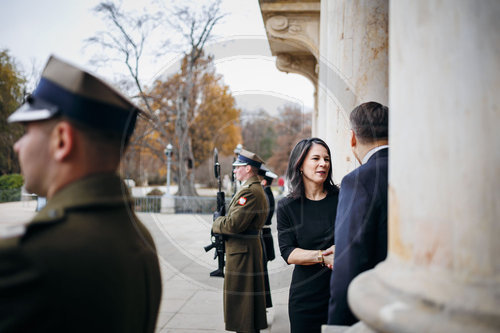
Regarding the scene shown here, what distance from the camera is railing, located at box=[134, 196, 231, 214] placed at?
53.6 feet

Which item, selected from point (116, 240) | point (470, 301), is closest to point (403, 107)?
point (470, 301)

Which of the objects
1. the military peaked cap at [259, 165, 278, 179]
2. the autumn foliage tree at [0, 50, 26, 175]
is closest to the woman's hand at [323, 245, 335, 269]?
the military peaked cap at [259, 165, 278, 179]

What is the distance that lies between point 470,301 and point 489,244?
0.47 ft

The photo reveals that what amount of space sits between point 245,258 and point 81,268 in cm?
325

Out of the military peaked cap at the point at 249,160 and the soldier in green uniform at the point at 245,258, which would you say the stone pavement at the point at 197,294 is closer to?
the soldier in green uniform at the point at 245,258

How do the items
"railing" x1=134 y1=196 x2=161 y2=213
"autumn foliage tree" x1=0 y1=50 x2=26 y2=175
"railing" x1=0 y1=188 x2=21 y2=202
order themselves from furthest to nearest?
1. "autumn foliage tree" x1=0 y1=50 x2=26 y2=175
2. "railing" x1=0 y1=188 x2=21 y2=202
3. "railing" x1=134 y1=196 x2=161 y2=213

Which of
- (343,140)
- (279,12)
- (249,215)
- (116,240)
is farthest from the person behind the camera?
(279,12)

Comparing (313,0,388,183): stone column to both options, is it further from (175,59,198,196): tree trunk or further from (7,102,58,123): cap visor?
(175,59,198,196): tree trunk

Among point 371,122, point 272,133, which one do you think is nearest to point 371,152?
point 371,122

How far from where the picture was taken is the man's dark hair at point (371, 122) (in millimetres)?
2146

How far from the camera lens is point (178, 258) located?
8508mm

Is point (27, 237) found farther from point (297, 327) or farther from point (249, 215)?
point (249, 215)

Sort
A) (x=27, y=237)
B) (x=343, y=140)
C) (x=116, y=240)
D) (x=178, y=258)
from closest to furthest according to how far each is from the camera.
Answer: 1. (x=27, y=237)
2. (x=116, y=240)
3. (x=343, y=140)
4. (x=178, y=258)

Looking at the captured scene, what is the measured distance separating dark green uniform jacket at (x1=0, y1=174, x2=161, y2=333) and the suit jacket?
1060 mm
